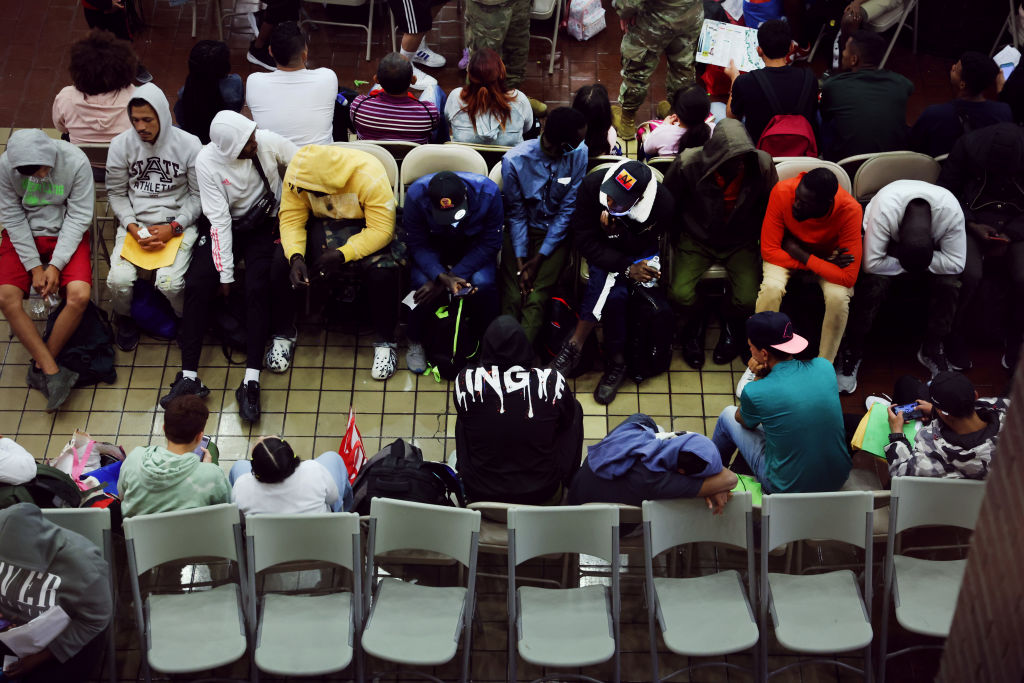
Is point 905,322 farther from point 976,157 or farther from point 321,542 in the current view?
point 321,542

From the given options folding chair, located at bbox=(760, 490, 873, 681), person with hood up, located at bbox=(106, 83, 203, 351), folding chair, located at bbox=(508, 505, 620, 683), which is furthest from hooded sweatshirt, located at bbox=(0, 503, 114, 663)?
folding chair, located at bbox=(760, 490, 873, 681)

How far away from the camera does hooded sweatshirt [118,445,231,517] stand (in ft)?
13.7

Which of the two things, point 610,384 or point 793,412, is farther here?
point 610,384

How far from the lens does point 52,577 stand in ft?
12.4

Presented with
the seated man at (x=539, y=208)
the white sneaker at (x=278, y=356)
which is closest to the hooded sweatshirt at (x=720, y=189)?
the seated man at (x=539, y=208)

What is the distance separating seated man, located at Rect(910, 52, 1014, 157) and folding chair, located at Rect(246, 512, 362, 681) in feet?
12.5

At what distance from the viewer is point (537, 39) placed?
7.65 metres

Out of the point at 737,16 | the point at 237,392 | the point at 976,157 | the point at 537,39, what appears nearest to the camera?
the point at 976,157

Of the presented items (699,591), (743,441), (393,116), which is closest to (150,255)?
(393,116)

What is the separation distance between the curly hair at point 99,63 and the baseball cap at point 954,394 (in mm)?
4557

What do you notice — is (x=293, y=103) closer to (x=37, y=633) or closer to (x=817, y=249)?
(x=817, y=249)

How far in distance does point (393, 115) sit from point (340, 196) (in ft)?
2.32

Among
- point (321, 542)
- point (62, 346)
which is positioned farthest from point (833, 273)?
point (62, 346)

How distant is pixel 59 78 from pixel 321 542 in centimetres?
476
